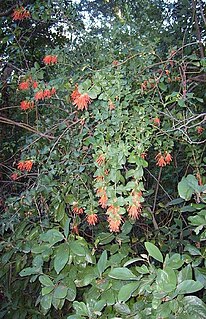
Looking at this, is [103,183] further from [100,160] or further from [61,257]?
[61,257]

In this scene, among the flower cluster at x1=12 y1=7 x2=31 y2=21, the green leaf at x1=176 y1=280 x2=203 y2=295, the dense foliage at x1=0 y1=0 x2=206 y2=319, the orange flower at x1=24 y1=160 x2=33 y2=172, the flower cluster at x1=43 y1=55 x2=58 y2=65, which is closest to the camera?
the green leaf at x1=176 y1=280 x2=203 y2=295

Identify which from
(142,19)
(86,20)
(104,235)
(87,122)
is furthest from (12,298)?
(142,19)

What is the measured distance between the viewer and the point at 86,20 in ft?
5.92

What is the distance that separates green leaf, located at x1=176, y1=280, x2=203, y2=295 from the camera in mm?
704

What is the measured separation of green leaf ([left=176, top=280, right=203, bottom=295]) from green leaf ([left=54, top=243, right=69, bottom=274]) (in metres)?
0.27

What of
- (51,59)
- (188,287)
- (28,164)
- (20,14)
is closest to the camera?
(188,287)

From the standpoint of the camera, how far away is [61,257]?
87 cm

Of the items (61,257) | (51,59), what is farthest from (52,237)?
(51,59)

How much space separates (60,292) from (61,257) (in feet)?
0.27

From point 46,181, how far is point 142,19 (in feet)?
3.80

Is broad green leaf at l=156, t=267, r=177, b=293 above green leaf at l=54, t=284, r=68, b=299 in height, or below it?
above

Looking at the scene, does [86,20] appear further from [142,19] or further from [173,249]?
[173,249]

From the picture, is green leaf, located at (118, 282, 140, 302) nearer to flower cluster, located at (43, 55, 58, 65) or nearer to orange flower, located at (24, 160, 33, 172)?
orange flower, located at (24, 160, 33, 172)

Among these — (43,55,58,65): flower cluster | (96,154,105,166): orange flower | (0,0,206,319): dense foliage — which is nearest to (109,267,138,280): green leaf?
(0,0,206,319): dense foliage
